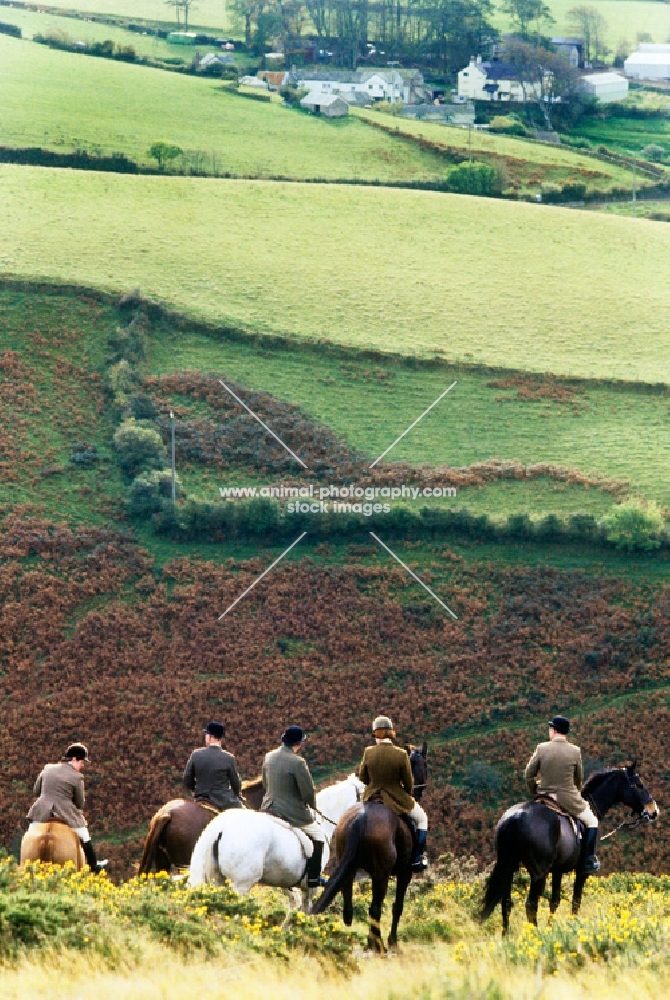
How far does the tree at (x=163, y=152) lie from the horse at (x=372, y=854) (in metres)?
78.4

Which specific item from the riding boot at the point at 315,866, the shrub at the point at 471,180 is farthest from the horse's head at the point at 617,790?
the shrub at the point at 471,180

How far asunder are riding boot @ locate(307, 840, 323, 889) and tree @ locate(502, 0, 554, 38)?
141239mm

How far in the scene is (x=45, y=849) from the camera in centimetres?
2173

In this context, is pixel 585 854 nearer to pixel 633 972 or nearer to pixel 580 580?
pixel 633 972

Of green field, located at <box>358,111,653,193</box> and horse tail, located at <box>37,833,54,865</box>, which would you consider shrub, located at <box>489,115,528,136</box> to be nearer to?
green field, located at <box>358,111,653,193</box>

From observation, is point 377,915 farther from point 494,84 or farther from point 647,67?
point 647,67

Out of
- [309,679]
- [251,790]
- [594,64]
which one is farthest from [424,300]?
[594,64]

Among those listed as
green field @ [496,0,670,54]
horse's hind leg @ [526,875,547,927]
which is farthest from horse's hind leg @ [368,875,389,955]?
green field @ [496,0,670,54]

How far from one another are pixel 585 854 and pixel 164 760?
1949 centimetres

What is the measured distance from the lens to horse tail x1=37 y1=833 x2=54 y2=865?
71.2 feet

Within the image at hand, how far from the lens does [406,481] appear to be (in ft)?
185

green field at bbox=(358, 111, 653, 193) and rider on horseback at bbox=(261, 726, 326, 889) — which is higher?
green field at bbox=(358, 111, 653, 193)

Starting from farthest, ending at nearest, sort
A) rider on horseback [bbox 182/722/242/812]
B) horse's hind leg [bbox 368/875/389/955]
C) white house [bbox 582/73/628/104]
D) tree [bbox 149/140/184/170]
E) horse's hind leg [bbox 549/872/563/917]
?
white house [bbox 582/73/628/104], tree [bbox 149/140/184/170], horse's hind leg [bbox 549/872/563/917], rider on horseback [bbox 182/722/242/812], horse's hind leg [bbox 368/875/389/955]

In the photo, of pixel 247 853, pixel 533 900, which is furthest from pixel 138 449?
pixel 247 853
